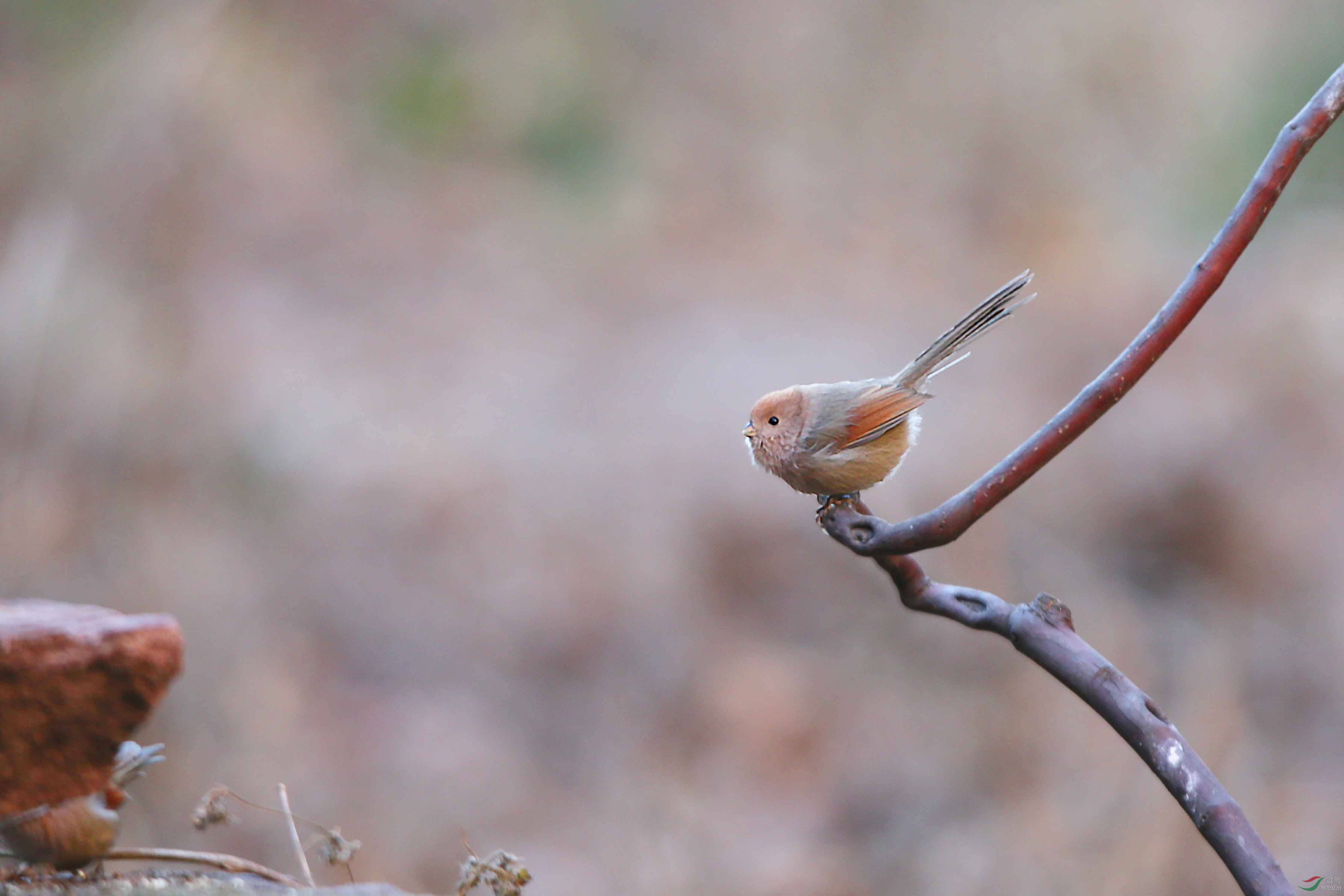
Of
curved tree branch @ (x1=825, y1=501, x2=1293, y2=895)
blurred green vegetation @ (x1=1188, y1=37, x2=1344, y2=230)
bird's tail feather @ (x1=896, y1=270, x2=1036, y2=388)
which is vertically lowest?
curved tree branch @ (x1=825, y1=501, x2=1293, y2=895)

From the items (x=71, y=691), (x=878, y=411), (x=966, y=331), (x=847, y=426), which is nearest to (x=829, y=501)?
(x=847, y=426)

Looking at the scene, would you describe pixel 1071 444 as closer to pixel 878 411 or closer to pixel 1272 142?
pixel 878 411

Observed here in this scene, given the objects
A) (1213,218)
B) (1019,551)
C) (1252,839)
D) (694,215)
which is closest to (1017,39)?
(1213,218)

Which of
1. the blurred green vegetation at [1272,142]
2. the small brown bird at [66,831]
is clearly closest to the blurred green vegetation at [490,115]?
the blurred green vegetation at [1272,142]

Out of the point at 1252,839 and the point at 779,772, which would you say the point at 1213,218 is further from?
the point at 1252,839

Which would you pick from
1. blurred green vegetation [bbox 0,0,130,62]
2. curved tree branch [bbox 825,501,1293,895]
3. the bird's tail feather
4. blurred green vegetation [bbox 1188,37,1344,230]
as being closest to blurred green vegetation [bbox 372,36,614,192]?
blurred green vegetation [bbox 0,0,130,62]

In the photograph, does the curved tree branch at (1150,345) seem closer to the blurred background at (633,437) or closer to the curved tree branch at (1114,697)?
the curved tree branch at (1114,697)

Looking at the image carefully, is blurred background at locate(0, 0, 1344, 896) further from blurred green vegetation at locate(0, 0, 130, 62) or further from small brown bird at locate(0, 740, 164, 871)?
small brown bird at locate(0, 740, 164, 871)
